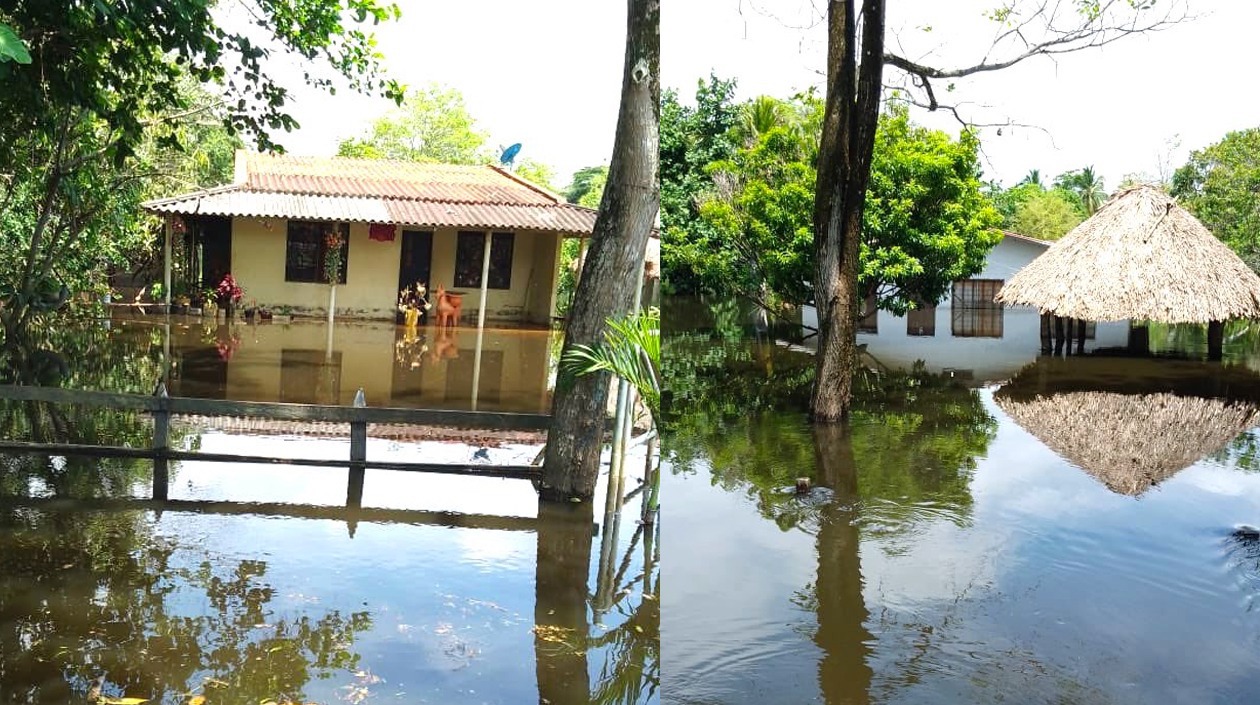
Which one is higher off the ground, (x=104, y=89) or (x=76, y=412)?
(x=104, y=89)

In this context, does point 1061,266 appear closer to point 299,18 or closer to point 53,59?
point 299,18

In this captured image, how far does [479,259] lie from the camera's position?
22500 millimetres

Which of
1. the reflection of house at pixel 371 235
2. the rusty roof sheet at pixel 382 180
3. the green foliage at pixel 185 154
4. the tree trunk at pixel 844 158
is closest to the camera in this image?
the tree trunk at pixel 844 158

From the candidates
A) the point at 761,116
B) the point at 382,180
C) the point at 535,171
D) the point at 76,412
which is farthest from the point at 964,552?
the point at 535,171

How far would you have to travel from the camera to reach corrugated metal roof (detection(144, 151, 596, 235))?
19188mm

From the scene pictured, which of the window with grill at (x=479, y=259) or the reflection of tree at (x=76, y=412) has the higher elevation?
the window with grill at (x=479, y=259)

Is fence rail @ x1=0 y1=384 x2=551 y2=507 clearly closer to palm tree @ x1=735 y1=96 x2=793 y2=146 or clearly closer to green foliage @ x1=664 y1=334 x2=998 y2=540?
green foliage @ x1=664 y1=334 x2=998 y2=540

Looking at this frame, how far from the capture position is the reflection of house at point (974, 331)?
1920cm

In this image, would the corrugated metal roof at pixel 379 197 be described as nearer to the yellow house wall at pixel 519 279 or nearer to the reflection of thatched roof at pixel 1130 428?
the yellow house wall at pixel 519 279

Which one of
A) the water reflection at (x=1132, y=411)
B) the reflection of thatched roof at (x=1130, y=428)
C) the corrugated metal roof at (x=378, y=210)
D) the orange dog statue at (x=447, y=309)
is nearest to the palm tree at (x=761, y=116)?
the corrugated metal roof at (x=378, y=210)

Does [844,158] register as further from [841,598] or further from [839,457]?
[841,598]

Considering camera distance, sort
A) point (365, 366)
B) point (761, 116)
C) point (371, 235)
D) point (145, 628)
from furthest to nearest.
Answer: point (761, 116) < point (371, 235) < point (365, 366) < point (145, 628)

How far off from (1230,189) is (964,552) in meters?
17.7

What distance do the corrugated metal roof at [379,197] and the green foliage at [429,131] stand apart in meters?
18.7
